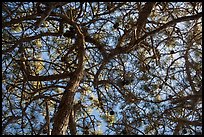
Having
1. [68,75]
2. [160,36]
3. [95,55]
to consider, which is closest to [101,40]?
[95,55]

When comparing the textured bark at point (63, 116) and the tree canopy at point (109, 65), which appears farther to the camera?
the tree canopy at point (109, 65)

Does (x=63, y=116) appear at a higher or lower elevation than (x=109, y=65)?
lower

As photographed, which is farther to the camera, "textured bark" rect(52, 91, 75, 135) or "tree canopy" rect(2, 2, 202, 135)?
"tree canopy" rect(2, 2, 202, 135)

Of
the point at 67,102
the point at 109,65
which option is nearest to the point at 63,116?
the point at 67,102

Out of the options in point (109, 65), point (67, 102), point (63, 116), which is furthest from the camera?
point (109, 65)

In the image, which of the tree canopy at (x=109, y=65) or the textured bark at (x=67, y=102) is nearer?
the textured bark at (x=67, y=102)

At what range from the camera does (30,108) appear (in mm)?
2980

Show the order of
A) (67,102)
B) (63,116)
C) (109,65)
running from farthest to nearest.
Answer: (109,65) < (67,102) < (63,116)

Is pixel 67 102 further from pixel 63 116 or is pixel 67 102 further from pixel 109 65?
pixel 109 65

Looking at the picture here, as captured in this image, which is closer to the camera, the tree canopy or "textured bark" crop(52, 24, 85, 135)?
"textured bark" crop(52, 24, 85, 135)

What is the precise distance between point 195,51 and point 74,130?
3.91ft

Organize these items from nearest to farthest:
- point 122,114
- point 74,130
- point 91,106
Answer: point 74,130, point 122,114, point 91,106

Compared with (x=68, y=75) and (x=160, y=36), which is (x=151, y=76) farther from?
(x=68, y=75)

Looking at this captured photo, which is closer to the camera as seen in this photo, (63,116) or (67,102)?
(63,116)
